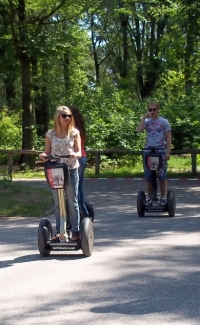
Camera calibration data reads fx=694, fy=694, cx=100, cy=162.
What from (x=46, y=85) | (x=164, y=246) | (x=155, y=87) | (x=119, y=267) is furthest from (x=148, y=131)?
(x=155, y=87)

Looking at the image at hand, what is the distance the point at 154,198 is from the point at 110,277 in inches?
203

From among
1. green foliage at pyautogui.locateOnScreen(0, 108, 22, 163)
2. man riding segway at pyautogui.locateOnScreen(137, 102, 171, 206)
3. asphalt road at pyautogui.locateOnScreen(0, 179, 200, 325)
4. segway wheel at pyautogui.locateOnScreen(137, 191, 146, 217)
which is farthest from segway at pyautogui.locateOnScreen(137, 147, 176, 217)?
green foliage at pyautogui.locateOnScreen(0, 108, 22, 163)

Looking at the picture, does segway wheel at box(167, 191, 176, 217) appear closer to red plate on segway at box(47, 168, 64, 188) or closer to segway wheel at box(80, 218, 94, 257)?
segway wheel at box(80, 218, 94, 257)

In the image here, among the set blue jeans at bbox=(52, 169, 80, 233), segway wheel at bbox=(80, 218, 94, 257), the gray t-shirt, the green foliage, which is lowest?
segway wheel at bbox=(80, 218, 94, 257)

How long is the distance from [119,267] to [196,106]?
72.3ft

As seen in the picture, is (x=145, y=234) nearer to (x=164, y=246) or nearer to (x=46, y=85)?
(x=164, y=246)

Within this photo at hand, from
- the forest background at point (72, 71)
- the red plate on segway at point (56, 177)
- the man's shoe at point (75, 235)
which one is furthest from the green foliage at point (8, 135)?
the red plate on segway at point (56, 177)

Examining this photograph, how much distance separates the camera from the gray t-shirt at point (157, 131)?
39.7ft

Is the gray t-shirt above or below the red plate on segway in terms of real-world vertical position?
above

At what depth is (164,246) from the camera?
911cm

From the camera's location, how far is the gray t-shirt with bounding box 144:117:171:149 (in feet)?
39.7

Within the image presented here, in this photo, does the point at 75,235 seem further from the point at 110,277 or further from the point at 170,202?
the point at 170,202

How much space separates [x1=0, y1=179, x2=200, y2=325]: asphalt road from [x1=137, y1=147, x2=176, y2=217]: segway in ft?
1.38

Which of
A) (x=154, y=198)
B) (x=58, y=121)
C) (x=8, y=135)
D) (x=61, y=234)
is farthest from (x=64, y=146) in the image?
(x=8, y=135)
